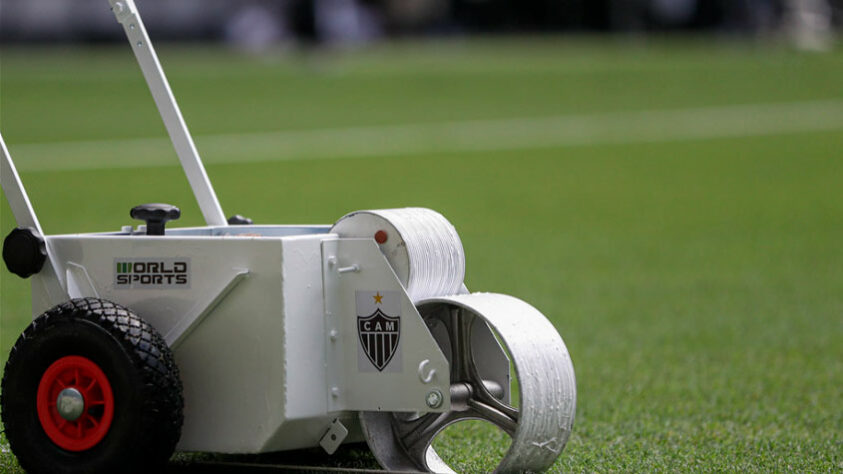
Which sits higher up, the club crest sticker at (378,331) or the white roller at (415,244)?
the white roller at (415,244)

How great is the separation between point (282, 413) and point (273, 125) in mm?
19583

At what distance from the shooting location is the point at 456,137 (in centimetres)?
2166

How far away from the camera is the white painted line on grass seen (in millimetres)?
18906

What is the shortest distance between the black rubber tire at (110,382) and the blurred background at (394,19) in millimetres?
33919

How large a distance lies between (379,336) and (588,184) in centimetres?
1180

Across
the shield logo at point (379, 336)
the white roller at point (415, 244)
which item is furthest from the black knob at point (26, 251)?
the shield logo at point (379, 336)

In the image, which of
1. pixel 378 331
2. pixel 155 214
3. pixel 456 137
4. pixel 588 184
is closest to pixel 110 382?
pixel 155 214

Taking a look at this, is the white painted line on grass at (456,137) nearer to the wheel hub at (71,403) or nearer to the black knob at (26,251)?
the black knob at (26,251)

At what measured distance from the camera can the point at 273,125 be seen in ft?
76.5

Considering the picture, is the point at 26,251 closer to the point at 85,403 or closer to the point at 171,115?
the point at 85,403

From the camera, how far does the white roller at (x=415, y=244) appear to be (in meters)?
4.07

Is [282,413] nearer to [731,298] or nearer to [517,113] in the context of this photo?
[731,298]

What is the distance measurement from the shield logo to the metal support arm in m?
1.01

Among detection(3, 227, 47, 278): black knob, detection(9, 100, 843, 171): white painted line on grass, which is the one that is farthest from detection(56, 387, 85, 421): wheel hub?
detection(9, 100, 843, 171): white painted line on grass
